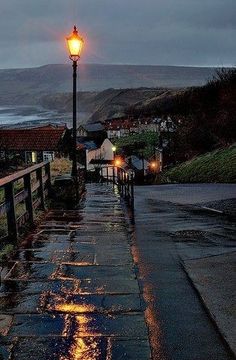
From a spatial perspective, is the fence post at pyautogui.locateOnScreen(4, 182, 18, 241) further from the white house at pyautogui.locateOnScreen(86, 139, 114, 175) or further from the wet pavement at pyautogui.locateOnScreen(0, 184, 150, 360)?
the white house at pyautogui.locateOnScreen(86, 139, 114, 175)

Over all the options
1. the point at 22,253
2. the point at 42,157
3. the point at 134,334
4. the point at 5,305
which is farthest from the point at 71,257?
the point at 42,157

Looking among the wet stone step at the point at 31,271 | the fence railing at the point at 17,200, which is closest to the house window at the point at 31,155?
the fence railing at the point at 17,200

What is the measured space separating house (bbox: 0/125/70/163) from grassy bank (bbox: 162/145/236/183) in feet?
78.4

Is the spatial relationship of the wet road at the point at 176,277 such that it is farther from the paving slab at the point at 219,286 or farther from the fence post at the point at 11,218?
the fence post at the point at 11,218

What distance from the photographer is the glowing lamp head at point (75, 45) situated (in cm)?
1207

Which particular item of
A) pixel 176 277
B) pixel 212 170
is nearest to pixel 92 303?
pixel 176 277

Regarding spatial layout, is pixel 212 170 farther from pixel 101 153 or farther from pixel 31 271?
pixel 101 153

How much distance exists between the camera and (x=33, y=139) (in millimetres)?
52719

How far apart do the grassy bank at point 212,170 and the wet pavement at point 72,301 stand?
52.2 ft

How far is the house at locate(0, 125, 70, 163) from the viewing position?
2012 inches

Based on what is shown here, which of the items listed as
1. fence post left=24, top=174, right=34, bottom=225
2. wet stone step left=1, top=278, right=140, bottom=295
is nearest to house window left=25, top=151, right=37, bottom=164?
fence post left=24, top=174, right=34, bottom=225

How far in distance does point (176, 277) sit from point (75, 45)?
846cm

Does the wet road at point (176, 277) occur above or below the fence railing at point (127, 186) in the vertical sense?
below

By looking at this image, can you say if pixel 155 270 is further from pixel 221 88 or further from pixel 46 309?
pixel 221 88
